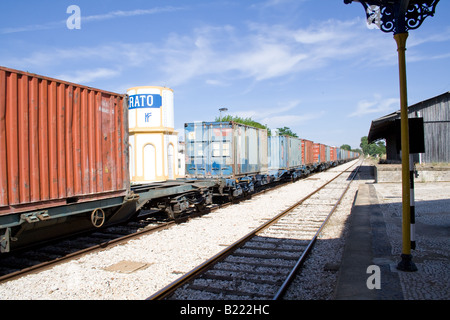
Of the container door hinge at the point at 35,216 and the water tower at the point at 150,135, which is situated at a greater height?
the water tower at the point at 150,135

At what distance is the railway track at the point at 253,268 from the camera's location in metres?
4.71

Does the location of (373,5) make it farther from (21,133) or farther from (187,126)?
(187,126)

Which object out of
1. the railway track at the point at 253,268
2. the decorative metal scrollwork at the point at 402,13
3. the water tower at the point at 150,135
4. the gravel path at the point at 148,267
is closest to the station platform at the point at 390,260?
the gravel path at the point at 148,267

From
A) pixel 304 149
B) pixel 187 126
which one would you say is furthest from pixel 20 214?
pixel 304 149

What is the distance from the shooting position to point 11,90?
17.1 ft

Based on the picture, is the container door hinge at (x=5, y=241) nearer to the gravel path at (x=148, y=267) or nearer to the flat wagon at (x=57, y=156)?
the flat wagon at (x=57, y=156)

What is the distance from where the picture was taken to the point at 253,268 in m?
5.82

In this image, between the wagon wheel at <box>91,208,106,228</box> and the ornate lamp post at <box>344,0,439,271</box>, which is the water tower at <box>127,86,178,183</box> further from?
the ornate lamp post at <box>344,0,439,271</box>

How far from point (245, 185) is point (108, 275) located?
9.43 metres

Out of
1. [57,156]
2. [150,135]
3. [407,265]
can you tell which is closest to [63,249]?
[57,156]

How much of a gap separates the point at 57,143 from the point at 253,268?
4.21 m

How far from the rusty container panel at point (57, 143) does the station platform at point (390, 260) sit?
16.3 ft

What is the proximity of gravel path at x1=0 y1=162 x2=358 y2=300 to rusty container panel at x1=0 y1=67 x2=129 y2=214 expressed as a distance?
121 centimetres

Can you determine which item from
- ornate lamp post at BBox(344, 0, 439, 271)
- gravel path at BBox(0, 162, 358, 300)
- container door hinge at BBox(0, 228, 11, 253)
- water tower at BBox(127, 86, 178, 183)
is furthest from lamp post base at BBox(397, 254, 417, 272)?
water tower at BBox(127, 86, 178, 183)
